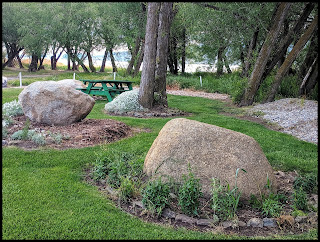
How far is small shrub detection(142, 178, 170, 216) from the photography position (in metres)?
3.53

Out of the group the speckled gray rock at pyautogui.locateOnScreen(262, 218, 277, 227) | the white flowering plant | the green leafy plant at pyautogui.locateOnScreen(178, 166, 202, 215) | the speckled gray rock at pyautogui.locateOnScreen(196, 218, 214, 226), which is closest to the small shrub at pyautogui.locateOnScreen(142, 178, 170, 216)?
the green leafy plant at pyautogui.locateOnScreen(178, 166, 202, 215)

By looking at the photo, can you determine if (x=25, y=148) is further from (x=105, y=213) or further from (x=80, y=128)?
(x=105, y=213)

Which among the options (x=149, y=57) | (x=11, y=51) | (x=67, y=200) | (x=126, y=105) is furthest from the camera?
(x=11, y=51)

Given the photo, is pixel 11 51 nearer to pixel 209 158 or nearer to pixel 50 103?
pixel 50 103

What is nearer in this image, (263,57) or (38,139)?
(38,139)

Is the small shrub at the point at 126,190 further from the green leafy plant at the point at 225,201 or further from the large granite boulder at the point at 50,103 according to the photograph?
the large granite boulder at the point at 50,103

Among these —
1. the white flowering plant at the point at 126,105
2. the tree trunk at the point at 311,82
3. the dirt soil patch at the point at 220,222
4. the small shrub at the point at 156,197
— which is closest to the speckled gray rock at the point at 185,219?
the dirt soil patch at the point at 220,222

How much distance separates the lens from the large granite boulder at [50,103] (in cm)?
698

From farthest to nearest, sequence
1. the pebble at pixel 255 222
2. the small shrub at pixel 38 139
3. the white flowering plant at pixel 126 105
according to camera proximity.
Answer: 1. the white flowering plant at pixel 126 105
2. the small shrub at pixel 38 139
3. the pebble at pixel 255 222

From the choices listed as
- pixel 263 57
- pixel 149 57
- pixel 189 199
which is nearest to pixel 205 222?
pixel 189 199

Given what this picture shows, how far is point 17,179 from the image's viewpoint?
168 inches

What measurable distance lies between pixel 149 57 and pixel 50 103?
434 centimetres

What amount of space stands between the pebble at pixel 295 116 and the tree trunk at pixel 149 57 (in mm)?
3571

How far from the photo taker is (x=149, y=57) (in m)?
10.4
